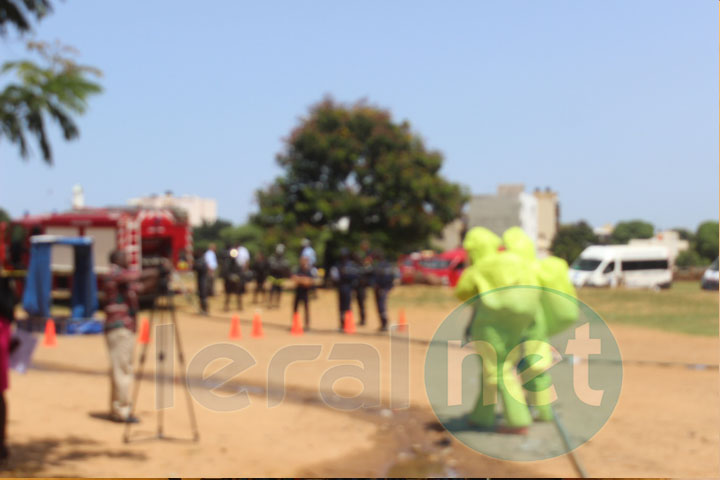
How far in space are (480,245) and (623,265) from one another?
3.53 metres

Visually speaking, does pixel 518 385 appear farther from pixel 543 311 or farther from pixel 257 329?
pixel 257 329

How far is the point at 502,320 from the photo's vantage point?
6359mm

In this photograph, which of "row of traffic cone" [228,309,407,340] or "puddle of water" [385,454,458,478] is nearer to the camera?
"puddle of water" [385,454,458,478]

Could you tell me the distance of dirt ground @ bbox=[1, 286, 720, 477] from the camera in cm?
606

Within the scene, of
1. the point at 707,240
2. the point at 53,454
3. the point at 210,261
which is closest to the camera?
the point at 707,240

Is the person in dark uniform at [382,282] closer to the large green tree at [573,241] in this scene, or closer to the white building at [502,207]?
the white building at [502,207]

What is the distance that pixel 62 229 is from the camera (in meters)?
18.3

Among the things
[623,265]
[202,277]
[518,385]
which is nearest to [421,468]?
[518,385]

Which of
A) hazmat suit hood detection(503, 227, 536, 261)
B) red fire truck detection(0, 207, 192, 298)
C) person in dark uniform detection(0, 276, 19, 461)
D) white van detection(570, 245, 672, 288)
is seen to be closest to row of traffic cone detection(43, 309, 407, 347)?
red fire truck detection(0, 207, 192, 298)

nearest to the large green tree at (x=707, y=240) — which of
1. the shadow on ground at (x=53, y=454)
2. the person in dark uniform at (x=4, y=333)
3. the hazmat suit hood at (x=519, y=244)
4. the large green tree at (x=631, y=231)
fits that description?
the large green tree at (x=631, y=231)

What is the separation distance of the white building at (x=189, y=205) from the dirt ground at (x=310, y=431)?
9857 millimetres

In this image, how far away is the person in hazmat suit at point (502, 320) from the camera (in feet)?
20.7

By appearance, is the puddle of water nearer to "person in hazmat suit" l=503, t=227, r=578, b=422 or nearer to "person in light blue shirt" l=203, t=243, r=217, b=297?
"person in hazmat suit" l=503, t=227, r=578, b=422

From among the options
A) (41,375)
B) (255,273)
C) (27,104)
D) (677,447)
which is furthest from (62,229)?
(677,447)
